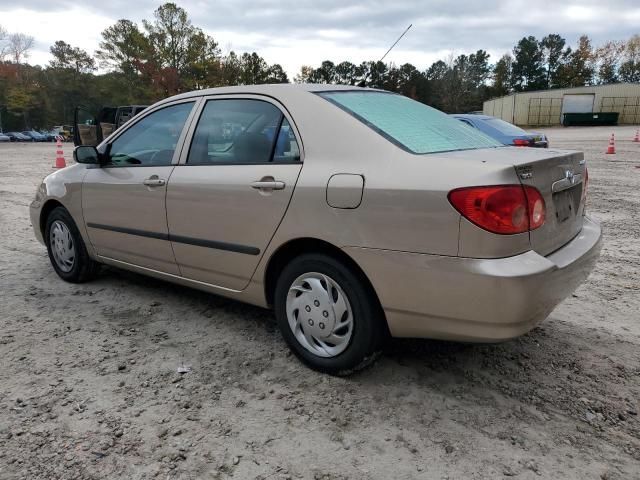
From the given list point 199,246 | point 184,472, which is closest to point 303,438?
point 184,472

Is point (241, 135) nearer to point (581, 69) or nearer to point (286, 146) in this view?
point (286, 146)

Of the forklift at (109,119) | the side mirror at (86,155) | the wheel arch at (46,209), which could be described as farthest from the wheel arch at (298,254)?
the forklift at (109,119)

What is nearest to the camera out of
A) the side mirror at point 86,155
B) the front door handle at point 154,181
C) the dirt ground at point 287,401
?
the dirt ground at point 287,401

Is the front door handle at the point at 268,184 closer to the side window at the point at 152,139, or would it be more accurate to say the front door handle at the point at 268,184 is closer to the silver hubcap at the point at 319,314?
the silver hubcap at the point at 319,314

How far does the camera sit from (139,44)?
2167 inches

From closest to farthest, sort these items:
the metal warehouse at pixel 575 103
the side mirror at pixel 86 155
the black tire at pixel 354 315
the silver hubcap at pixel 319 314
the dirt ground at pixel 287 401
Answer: the dirt ground at pixel 287 401, the black tire at pixel 354 315, the silver hubcap at pixel 319 314, the side mirror at pixel 86 155, the metal warehouse at pixel 575 103

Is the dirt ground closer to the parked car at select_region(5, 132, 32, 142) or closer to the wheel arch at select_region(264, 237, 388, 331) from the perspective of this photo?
the wheel arch at select_region(264, 237, 388, 331)

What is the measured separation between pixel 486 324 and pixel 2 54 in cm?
8403

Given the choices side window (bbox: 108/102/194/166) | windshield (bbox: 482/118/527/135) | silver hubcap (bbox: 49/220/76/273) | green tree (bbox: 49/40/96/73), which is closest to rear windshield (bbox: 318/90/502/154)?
side window (bbox: 108/102/194/166)

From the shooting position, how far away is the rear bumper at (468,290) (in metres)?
2.10

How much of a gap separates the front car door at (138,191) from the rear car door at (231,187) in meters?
0.14

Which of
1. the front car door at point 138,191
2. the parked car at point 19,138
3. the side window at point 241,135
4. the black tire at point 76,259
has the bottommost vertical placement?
the parked car at point 19,138

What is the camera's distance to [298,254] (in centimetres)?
276

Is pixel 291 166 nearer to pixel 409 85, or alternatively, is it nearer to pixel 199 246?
pixel 199 246
